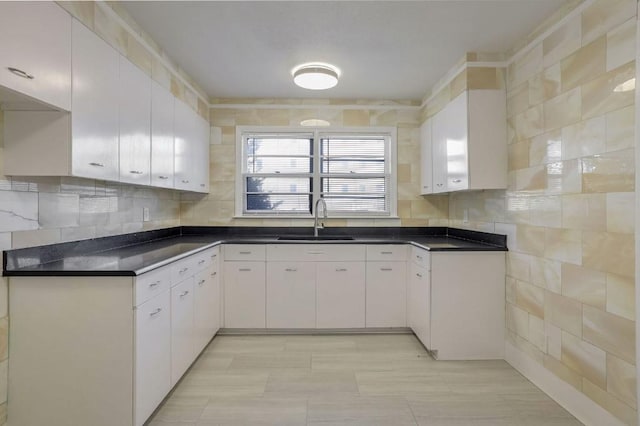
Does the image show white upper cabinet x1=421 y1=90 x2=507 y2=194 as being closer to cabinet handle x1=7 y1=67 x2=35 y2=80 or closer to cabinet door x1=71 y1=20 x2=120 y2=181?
cabinet door x1=71 y1=20 x2=120 y2=181

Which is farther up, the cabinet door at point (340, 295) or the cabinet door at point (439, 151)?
the cabinet door at point (439, 151)

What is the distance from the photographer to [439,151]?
3.18m

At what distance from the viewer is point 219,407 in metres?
2.02

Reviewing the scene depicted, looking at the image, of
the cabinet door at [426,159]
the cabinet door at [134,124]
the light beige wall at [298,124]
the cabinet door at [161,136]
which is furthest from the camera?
the light beige wall at [298,124]

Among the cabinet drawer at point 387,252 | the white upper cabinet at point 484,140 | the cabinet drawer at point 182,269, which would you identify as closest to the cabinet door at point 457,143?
the white upper cabinet at point 484,140

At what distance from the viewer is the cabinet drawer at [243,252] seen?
3.15 meters

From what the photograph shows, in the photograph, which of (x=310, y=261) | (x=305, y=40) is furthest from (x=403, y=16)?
(x=310, y=261)

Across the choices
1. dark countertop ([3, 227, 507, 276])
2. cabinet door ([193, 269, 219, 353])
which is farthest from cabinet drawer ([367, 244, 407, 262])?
cabinet door ([193, 269, 219, 353])

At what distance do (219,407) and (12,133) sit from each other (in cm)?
192

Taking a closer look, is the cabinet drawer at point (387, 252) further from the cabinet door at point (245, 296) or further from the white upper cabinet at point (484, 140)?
the cabinet door at point (245, 296)

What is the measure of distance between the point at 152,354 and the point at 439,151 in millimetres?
2903

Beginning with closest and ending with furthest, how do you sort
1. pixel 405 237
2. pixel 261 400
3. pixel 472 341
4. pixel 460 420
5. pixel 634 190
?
pixel 634 190 < pixel 460 420 < pixel 261 400 < pixel 472 341 < pixel 405 237

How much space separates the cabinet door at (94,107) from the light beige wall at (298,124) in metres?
1.72

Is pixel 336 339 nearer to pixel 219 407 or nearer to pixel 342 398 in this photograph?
pixel 342 398
